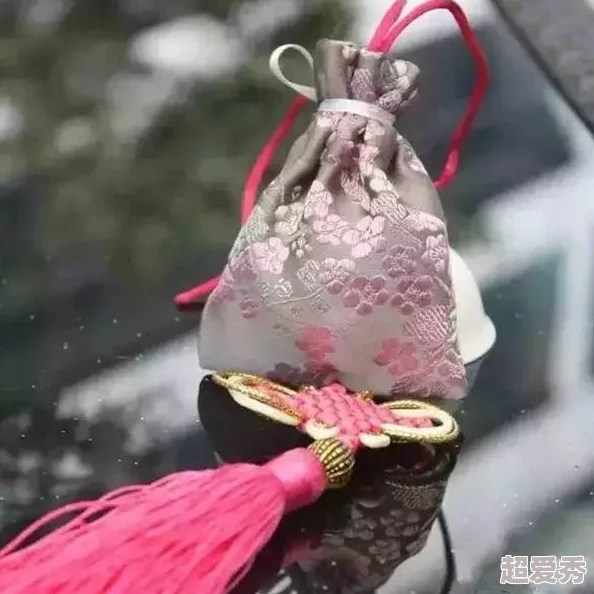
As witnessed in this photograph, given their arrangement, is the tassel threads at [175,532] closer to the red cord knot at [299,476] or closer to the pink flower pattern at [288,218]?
the red cord knot at [299,476]

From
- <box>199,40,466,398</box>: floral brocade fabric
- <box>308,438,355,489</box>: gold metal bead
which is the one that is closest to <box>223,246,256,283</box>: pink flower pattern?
<box>199,40,466,398</box>: floral brocade fabric

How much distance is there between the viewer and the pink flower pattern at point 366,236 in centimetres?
60

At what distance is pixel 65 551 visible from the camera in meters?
0.51

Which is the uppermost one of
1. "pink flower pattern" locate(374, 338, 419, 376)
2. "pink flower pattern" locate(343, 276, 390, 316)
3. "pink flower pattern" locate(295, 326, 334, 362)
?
"pink flower pattern" locate(343, 276, 390, 316)

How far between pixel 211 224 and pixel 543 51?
36cm

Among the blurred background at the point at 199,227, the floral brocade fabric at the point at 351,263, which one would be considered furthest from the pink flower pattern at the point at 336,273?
the blurred background at the point at 199,227

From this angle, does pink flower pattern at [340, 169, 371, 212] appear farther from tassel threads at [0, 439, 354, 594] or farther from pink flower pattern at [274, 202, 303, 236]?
tassel threads at [0, 439, 354, 594]

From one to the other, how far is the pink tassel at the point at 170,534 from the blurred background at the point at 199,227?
6cm

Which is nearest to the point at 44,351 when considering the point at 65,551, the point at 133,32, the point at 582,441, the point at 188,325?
the point at 188,325

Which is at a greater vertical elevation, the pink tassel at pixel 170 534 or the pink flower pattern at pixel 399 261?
the pink flower pattern at pixel 399 261

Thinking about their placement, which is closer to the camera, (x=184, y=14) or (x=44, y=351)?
(x=44, y=351)

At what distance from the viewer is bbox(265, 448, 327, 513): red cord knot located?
553mm

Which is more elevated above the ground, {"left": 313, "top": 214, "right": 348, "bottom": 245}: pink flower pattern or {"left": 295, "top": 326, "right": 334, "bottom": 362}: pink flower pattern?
{"left": 313, "top": 214, "right": 348, "bottom": 245}: pink flower pattern

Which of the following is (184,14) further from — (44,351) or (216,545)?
(216,545)
